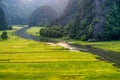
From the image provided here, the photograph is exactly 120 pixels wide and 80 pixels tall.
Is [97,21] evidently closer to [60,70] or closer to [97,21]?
[97,21]

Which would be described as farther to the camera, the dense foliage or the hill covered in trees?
the dense foliage

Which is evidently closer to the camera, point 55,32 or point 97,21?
point 97,21

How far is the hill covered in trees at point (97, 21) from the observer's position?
152 meters

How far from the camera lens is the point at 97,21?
518ft

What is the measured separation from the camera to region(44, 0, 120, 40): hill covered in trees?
499ft

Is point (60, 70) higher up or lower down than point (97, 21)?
lower down

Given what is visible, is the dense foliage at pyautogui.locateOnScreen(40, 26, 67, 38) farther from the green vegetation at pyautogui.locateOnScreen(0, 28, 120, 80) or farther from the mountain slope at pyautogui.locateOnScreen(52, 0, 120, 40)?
the green vegetation at pyautogui.locateOnScreen(0, 28, 120, 80)

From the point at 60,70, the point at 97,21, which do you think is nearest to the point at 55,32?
the point at 97,21

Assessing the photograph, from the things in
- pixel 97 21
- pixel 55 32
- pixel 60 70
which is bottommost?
pixel 60 70

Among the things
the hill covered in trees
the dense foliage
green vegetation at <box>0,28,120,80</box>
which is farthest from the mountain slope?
green vegetation at <box>0,28,120,80</box>

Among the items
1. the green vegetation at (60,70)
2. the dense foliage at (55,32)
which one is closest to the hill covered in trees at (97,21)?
the dense foliage at (55,32)

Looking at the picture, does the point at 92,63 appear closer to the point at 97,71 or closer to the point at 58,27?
the point at 97,71

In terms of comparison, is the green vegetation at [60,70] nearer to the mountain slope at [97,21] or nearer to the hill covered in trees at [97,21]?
the hill covered in trees at [97,21]

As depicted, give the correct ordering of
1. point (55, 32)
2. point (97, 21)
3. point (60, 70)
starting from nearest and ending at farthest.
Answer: point (60, 70) < point (97, 21) < point (55, 32)
